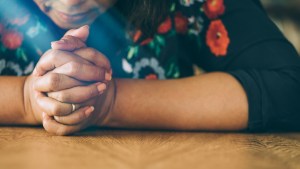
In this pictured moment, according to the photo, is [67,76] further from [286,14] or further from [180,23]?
[286,14]

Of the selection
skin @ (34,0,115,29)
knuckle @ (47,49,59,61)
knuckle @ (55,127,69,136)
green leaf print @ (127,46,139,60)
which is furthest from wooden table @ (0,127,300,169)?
green leaf print @ (127,46,139,60)

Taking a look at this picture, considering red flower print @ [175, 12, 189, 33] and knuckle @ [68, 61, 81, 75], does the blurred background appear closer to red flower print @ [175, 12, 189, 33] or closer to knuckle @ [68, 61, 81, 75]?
red flower print @ [175, 12, 189, 33]

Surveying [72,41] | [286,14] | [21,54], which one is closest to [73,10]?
[72,41]

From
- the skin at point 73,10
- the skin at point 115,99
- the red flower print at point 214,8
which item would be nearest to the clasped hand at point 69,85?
the skin at point 115,99

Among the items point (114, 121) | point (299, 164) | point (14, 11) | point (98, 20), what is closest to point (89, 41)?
point (98, 20)

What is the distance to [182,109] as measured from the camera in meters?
0.63

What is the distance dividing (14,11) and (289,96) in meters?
0.65

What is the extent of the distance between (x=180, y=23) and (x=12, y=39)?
→ 0.42 meters

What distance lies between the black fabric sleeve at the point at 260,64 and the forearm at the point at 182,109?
0.09 feet

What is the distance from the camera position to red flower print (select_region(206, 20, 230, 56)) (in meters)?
0.85

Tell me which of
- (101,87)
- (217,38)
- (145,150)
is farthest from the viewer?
(217,38)

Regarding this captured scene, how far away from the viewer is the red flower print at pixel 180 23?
0.95m

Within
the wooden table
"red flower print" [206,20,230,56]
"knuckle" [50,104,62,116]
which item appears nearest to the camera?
the wooden table

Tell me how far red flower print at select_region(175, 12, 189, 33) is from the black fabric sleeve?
62 millimetres
